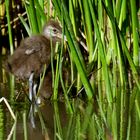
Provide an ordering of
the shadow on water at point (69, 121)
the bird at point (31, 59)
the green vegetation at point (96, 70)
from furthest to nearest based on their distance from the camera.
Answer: the bird at point (31, 59) → the green vegetation at point (96, 70) → the shadow on water at point (69, 121)

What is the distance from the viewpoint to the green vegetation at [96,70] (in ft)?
14.1

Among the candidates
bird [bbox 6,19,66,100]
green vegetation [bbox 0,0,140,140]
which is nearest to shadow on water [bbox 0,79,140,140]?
green vegetation [bbox 0,0,140,140]

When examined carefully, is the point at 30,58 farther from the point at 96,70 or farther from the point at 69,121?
the point at 69,121

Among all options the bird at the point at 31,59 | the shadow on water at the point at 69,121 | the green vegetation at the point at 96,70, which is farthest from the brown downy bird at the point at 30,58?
the shadow on water at the point at 69,121

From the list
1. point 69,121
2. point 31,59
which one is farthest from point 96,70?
point 69,121

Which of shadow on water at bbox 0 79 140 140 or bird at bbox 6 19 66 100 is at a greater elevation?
bird at bbox 6 19 66 100

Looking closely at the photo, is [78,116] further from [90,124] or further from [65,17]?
[65,17]

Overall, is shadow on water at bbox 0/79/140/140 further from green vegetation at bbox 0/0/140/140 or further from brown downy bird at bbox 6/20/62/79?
brown downy bird at bbox 6/20/62/79

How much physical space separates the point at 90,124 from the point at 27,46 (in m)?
0.96

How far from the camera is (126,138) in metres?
3.97

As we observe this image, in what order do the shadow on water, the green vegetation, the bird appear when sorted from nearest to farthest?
the shadow on water, the green vegetation, the bird

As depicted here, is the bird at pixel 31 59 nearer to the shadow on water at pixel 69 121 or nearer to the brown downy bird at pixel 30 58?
the brown downy bird at pixel 30 58

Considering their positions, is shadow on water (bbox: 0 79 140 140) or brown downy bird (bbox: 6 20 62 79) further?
brown downy bird (bbox: 6 20 62 79)

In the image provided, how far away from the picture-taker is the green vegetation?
4.29 meters
